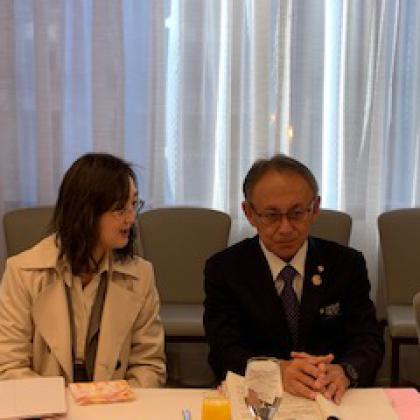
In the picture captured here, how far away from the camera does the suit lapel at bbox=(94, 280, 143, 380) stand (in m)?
2.16

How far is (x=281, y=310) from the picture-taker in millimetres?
2105

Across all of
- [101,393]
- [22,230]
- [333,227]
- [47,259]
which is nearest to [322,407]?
[101,393]

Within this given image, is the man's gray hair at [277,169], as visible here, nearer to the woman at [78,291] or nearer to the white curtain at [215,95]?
the woman at [78,291]

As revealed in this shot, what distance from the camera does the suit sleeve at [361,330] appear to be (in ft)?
6.63

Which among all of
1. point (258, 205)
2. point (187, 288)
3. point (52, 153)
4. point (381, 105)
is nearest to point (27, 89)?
point (52, 153)

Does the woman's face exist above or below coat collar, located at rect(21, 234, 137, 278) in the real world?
above

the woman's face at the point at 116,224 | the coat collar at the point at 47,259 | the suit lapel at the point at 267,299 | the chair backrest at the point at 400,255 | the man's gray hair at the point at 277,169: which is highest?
the man's gray hair at the point at 277,169

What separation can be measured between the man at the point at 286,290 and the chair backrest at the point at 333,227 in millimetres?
1388

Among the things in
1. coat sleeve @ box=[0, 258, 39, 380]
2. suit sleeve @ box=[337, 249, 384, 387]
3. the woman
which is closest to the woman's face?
the woman

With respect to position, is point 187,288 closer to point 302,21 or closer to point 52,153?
point 52,153

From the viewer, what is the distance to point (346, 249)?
2.24m

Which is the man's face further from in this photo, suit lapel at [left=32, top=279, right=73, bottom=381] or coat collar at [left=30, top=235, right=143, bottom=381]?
suit lapel at [left=32, top=279, right=73, bottom=381]

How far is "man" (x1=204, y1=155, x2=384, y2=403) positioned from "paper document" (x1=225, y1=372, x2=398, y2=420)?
0.18 meters

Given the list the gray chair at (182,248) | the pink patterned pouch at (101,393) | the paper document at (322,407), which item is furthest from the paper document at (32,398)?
the gray chair at (182,248)
